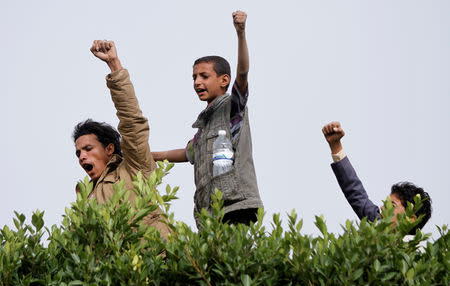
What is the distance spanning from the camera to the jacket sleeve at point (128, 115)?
5.86m

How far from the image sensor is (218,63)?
20.7 ft

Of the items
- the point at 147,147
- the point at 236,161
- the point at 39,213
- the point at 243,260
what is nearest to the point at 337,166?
the point at 236,161

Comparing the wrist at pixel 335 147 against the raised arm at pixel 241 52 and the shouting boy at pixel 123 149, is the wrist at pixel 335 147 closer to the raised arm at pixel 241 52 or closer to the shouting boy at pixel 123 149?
the raised arm at pixel 241 52

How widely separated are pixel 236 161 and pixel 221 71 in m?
0.98

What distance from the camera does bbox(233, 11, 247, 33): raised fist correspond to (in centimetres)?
570

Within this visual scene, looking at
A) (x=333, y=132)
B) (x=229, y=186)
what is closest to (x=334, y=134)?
(x=333, y=132)

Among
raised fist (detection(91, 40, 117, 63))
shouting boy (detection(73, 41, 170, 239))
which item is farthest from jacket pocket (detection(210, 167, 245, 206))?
raised fist (detection(91, 40, 117, 63))

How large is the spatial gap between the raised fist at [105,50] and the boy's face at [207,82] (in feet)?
2.52

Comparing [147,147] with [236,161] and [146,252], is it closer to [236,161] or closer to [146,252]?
[236,161]

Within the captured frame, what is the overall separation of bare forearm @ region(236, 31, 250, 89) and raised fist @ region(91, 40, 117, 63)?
3.58 feet

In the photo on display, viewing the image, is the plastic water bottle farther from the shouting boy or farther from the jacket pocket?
the shouting boy

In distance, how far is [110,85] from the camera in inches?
232

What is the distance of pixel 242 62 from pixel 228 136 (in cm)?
64

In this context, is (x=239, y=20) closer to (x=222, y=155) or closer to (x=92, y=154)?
(x=222, y=155)
